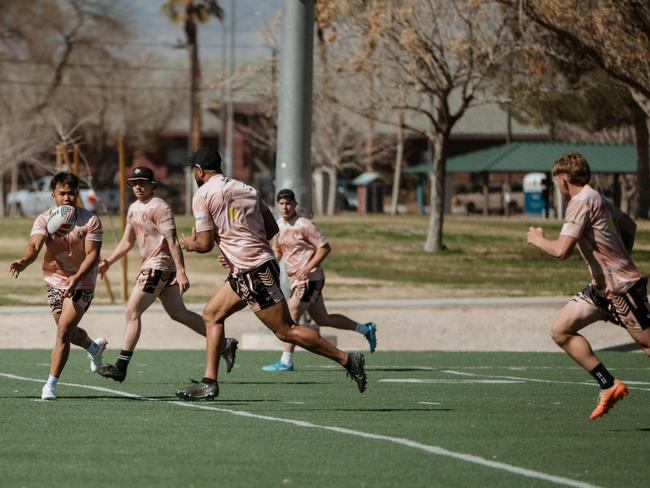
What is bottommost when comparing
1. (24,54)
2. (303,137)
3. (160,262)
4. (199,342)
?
(199,342)

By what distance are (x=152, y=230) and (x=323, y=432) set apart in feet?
14.0

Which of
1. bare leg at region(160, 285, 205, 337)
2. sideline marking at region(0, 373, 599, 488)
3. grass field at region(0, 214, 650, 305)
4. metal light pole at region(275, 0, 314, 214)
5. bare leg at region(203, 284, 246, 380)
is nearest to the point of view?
sideline marking at region(0, 373, 599, 488)

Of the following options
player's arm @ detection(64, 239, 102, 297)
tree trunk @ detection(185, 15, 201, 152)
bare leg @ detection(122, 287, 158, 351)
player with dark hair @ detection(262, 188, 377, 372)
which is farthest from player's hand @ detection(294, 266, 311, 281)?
tree trunk @ detection(185, 15, 201, 152)

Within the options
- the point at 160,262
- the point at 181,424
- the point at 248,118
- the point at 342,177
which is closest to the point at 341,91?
the point at 160,262

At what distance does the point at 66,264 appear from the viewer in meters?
12.8

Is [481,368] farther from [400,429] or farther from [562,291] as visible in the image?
[562,291]

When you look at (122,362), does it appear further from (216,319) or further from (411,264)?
(411,264)

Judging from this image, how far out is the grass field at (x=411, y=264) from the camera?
31016mm

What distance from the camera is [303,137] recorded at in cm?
1942

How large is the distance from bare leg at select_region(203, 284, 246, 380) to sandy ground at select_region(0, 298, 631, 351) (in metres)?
9.40

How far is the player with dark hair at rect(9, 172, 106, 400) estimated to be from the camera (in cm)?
1241

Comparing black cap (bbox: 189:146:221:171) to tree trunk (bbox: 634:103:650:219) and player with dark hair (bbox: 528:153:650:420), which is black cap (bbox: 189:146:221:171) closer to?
player with dark hair (bbox: 528:153:650:420)

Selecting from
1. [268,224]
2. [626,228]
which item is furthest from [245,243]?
[626,228]

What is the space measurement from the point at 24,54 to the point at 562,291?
4736 cm
